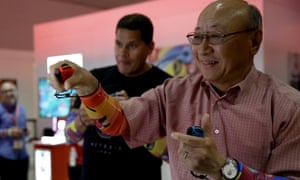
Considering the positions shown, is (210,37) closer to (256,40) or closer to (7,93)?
(256,40)

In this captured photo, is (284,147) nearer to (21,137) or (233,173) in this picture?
(233,173)

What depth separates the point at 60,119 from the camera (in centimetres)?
118

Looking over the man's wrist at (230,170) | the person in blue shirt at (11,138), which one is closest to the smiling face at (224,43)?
the man's wrist at (230,170)

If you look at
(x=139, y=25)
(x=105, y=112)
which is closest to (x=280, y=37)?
(x=139, y=25)

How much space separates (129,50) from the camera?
1233 mm

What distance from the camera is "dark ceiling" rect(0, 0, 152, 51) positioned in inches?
59.7

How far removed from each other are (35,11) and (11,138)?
1.69 metres

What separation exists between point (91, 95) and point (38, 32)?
2.02m

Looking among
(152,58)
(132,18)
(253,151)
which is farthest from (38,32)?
(253,151)

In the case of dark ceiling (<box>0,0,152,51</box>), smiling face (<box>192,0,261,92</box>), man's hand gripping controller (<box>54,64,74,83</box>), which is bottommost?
man's hand gripping controller (<box>54,64,74,83</box>)

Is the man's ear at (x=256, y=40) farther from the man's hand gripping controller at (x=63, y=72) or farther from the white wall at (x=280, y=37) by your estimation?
the white wall at (x=280, y=37)

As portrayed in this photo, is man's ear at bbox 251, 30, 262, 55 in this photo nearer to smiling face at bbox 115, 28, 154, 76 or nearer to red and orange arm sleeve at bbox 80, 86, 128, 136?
red and orange arm sleeve at bbox 80, 86, 128, 136

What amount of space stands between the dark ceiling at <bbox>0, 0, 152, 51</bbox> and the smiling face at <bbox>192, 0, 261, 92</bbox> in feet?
2.63

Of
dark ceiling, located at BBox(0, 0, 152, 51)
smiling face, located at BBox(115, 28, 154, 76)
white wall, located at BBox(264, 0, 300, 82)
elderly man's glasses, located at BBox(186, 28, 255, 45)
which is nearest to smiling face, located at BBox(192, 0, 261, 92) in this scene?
elderly man's glasses, located at BBox(186, 28, 255, 45)
